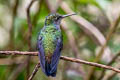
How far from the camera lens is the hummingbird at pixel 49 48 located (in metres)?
2.41

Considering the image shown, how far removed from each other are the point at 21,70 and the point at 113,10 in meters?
1.22

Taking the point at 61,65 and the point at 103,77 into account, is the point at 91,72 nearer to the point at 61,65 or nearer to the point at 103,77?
the point at 103,77

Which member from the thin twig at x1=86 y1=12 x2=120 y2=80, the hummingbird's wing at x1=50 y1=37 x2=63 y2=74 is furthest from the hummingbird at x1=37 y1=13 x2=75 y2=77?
the thin twig at x1=86 y1=12 x2=120 y2=80

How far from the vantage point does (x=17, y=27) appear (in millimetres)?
4137

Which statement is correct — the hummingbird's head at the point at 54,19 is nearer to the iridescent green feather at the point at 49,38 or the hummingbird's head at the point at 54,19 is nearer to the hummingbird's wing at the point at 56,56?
the iridescent green feather at the point at 49,38

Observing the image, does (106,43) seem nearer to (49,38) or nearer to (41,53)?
(49,38)

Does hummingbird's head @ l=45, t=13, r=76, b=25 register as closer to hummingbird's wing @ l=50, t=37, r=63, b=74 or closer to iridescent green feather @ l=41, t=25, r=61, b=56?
iridescent green feather @ l=41, t=25, r=61, b=56

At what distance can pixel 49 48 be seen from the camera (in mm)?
2666

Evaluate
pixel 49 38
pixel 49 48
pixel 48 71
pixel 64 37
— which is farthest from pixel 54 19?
pixel 64 37

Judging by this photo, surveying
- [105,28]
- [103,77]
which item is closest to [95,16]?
→ [105,28]

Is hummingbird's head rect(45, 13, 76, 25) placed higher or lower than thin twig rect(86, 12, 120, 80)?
higher

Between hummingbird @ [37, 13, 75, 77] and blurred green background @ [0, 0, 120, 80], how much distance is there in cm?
71

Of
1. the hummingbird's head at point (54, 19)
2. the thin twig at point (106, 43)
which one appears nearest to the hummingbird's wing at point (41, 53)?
the hummingbird's head at point (54, 19)

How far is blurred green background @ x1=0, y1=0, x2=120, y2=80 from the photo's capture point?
369cm
